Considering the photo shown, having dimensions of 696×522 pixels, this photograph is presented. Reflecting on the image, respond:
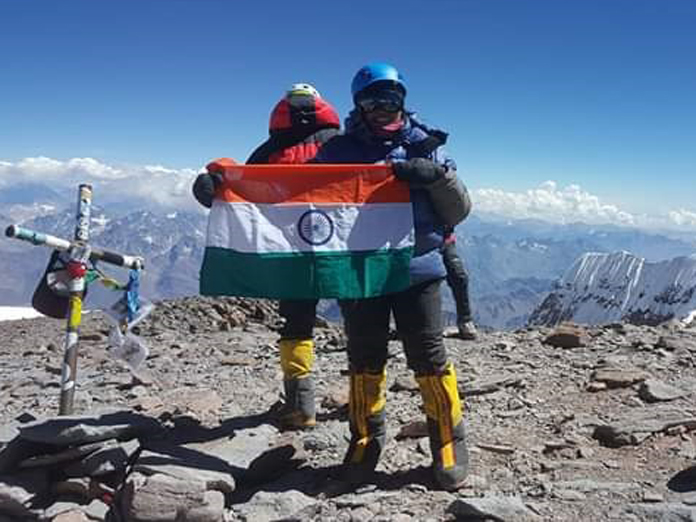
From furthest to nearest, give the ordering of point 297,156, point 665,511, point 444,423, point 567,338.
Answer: point 567,338, point 297,156, point 444,423, point 665,511

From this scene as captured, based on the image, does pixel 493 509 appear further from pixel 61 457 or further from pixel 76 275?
pixel 76 275

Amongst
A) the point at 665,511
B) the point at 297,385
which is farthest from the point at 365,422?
the point at 665,511

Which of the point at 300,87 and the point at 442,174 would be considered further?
the point at 300,87

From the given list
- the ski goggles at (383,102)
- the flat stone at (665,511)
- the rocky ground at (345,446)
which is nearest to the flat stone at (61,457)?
the rocky ground at (345,446)

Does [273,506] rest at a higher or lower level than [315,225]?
lower

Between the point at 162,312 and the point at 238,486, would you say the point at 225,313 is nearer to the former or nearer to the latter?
the point at 162,312

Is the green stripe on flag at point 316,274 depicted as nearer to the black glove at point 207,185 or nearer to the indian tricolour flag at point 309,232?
the indian tricolour flag at point 309,232

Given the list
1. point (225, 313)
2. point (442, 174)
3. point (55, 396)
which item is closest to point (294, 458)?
point (442, 174)
